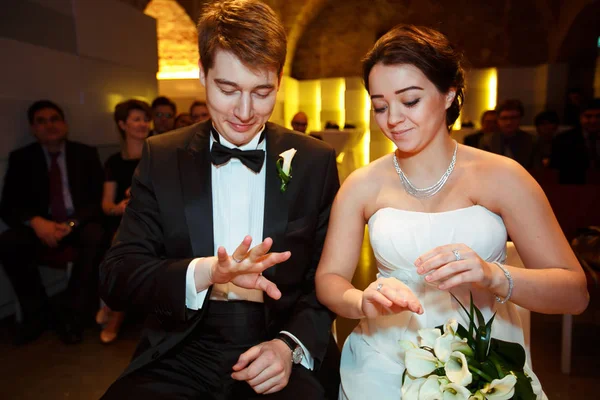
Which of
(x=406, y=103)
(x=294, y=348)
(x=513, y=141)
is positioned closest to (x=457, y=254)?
(x=406, y=103)

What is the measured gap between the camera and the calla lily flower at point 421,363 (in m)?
1.16

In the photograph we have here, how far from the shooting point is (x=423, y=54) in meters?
1.58

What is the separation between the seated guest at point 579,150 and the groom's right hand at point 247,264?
13.6ft

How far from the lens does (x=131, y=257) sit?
5.48 feet

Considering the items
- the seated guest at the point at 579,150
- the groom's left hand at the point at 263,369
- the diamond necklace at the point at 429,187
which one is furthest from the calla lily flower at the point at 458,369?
the seated guest at the point at 579,150

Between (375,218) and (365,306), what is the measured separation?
0.42 m

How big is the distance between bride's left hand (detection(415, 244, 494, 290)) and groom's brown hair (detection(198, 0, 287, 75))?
89 centimetres

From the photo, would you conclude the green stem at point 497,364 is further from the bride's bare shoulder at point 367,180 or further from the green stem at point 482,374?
the bride's bare shoulder at point 367,180

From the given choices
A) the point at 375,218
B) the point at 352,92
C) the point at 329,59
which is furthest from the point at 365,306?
the point at 329,59

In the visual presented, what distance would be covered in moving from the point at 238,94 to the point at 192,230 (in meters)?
→ 0.54

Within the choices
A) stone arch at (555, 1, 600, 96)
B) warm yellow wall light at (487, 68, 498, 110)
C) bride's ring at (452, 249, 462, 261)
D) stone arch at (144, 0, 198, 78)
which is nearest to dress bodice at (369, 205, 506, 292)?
bride's ring at (452, 249, 462, 261)

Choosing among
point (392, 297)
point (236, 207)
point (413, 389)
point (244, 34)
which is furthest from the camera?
point (236, 207)

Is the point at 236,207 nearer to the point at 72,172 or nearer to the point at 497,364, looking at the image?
the point at 497,364

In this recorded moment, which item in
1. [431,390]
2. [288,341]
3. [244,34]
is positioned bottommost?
[288,341]
